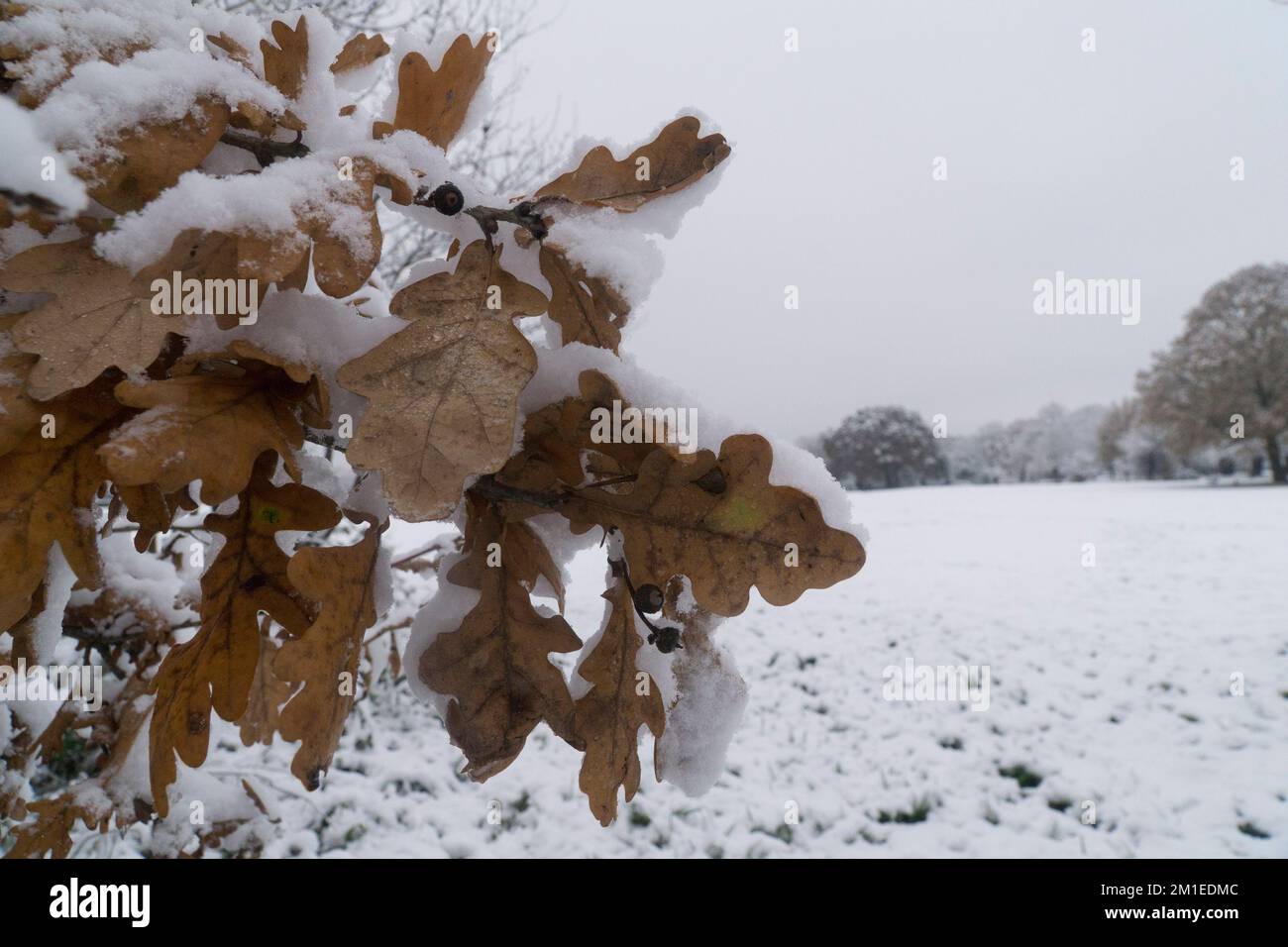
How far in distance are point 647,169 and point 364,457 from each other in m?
0.30

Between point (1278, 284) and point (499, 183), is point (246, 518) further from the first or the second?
point (1278, 284)

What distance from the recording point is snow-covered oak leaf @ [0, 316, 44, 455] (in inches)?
14.4

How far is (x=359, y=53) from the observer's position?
60cm

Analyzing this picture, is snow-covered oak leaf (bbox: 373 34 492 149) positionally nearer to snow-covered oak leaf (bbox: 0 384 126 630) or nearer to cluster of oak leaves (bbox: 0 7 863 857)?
cluster of oak leaves (bbox: 0 7 863 857)

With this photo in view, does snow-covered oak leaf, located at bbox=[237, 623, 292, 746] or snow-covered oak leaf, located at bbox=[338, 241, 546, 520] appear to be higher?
snow-covered oak leaf, located at bbox=[338, 241, 546, 520]

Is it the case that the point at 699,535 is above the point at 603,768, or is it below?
above

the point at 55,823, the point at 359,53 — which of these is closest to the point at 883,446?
the point at 55,823

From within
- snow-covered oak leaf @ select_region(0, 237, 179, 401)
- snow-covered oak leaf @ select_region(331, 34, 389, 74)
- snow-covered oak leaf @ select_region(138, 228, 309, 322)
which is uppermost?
snow-covered oak leaf @ select_region(331, 34, 389, 74)

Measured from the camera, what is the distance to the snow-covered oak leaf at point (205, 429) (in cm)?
35

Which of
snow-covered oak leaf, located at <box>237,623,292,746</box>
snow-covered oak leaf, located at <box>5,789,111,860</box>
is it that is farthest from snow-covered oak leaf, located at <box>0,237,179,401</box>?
snow-covered oak leaf, located at <box>5,789,111,860</box>

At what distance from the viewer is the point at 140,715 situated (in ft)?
3.94

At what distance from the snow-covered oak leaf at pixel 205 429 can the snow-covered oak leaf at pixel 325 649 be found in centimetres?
6
